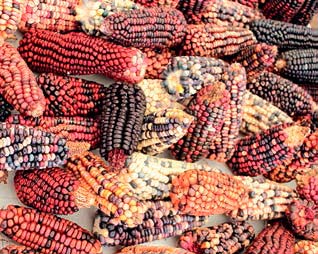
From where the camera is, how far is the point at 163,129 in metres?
2.30

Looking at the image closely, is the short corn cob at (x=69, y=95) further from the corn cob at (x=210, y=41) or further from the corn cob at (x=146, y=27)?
the corn cob at (x=210, y=41)

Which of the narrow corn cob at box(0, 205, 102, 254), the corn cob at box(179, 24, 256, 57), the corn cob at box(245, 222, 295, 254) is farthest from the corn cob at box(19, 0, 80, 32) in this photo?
the corn cob at box(245, 222, 295, 254)

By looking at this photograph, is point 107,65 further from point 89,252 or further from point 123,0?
point 89,252

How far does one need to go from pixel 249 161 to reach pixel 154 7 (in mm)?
800

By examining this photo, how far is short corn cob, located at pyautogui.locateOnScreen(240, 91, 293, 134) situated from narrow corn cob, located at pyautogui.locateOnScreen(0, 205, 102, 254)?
103 centimetres

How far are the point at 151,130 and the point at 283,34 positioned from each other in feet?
3.30

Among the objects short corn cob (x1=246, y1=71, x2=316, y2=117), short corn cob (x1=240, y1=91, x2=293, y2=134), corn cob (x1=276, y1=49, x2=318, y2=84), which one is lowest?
short corn cob (x1=240, y1=91, x2=293, y2=134)

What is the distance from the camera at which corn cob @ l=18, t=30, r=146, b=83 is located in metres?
2.32

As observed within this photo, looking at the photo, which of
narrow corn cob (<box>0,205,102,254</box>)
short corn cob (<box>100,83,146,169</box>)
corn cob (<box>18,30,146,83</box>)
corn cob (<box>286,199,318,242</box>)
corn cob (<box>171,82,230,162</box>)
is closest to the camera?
narrow corn cob (<box>0,205,102,254</box>)

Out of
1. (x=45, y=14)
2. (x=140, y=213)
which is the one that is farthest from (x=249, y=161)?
(x=45, y=14)

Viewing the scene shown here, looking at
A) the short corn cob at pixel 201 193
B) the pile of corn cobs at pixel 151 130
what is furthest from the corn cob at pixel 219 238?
the short corn cob at pixel 201 193

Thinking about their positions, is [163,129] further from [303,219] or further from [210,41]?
[303,219]

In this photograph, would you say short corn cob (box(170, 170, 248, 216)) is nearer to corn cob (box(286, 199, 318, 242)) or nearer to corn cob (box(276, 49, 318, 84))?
corn cob (box(286, 199, 318, 242))

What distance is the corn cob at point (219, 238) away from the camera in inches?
94.3
